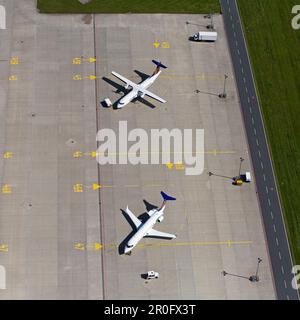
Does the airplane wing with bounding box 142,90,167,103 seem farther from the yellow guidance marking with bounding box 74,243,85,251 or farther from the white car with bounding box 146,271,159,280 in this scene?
the white car with bounding box 146,271,159,280

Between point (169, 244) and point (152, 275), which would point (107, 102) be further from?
point (152, 275)

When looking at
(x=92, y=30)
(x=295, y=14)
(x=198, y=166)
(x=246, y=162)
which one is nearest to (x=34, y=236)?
(x=198, y=166)

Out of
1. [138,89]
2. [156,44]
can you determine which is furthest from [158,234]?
[156,44]

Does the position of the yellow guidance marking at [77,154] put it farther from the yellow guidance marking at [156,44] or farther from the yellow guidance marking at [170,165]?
the yellow guidance marking at [156,44]

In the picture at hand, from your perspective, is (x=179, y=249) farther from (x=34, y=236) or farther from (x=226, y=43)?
(x=226, y=43)

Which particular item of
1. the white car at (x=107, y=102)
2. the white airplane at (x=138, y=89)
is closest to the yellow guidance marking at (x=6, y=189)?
the white car at (x=107, y=102)

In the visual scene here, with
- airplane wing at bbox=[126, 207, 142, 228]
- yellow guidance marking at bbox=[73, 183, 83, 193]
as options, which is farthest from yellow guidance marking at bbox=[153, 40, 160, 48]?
airplane wing at bbox=[126, 207, 142, 228]
